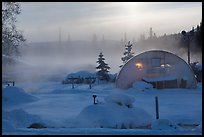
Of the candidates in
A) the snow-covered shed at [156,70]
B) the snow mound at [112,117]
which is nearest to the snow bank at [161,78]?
the snow-covered shed at [156,70]

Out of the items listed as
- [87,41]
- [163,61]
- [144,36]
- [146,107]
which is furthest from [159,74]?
[87,41]

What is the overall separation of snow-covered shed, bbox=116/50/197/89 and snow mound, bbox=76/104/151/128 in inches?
624

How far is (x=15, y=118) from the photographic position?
40.4ft

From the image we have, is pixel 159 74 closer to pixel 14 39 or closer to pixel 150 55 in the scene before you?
pixel 150 55

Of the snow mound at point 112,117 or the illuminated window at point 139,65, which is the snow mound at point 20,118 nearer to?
the snow mound at point 112,117

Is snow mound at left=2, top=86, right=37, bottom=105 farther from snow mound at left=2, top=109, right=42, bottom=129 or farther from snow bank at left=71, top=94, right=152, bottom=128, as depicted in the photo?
snow bank at left=71, top=94, right=152, bottom=128

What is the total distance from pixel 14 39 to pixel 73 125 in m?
8.01

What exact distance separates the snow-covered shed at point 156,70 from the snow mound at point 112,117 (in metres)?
15.8

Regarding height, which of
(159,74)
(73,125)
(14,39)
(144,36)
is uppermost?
(144,36)

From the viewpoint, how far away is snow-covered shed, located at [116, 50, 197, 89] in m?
30.1

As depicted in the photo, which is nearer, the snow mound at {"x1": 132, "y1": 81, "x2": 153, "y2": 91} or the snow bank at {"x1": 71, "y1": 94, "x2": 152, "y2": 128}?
the snow bank at {"x1": 71, "y1": 94, "x2": 152, "y2": 128}

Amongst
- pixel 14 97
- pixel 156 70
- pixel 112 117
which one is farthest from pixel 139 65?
pixel 112 117

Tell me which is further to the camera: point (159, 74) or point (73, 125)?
point (159, 74)

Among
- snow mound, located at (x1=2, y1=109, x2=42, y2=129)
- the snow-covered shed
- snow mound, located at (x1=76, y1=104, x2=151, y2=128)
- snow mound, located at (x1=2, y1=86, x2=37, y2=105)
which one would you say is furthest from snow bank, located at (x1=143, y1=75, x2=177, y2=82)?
snow mound, located at (x1=2, y1=109, x2=42, y2=129)
